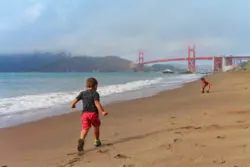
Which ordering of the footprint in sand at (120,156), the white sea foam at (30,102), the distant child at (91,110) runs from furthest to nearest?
the white sea foam at (30,102) < the distant child at (91,110) < the footprint in sand at (120,156)

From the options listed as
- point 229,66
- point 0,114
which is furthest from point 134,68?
point 0,114

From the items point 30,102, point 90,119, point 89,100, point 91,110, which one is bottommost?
point 30,102

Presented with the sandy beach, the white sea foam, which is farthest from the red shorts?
the white sea foam

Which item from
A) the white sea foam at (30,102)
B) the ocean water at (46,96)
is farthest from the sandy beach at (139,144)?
the white sea foam at (30,102)

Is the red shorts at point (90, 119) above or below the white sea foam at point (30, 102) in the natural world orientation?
above

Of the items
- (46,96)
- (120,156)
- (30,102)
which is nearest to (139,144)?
(120,156)

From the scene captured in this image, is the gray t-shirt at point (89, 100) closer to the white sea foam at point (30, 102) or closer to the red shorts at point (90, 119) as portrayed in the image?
the red shorts at point (90, 119)

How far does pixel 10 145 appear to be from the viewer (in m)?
6.38

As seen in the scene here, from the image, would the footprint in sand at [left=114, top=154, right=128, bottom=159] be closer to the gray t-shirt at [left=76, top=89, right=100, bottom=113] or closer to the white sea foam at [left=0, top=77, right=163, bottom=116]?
the gray t-shirt at [left=76, top=89, right=100, bottom=113]

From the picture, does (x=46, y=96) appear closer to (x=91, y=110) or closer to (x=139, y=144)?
(x=91, y=110)

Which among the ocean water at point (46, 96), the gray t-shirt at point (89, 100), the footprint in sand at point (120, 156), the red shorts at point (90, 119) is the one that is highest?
the gray t-shirt at point (89, 100)

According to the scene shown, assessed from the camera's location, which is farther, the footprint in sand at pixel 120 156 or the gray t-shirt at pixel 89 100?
the gray t-shirt at pixel 89 100

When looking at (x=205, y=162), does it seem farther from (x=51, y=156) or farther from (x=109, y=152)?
(x=51, y=156)

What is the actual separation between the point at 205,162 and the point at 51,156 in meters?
2.41
